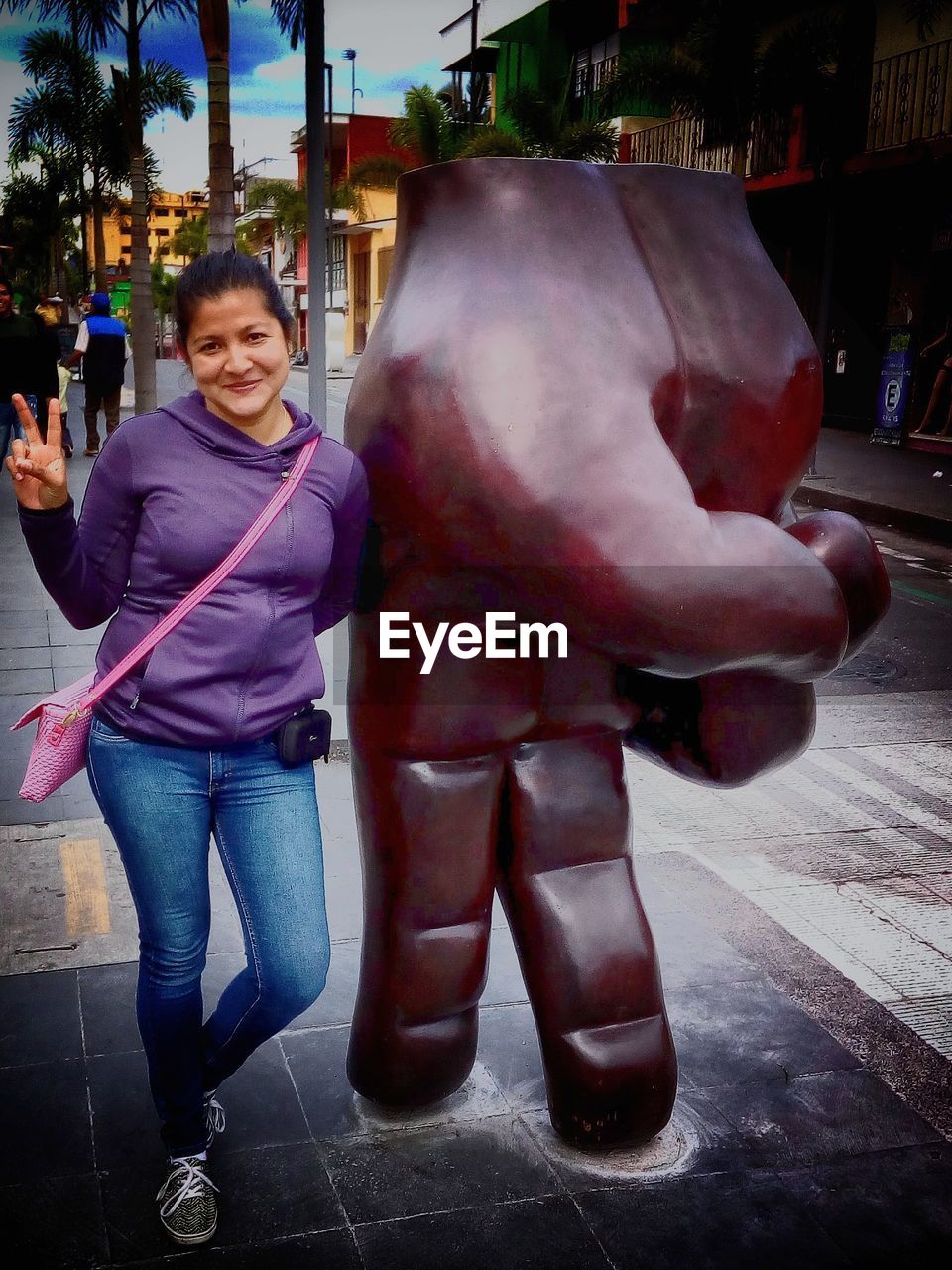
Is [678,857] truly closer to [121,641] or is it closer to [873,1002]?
[873,1002]

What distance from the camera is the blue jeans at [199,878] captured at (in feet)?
7.19

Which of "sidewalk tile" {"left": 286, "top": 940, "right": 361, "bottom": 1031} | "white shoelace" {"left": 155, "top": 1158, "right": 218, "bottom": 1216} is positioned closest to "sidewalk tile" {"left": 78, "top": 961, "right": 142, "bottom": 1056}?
"sidewalk tile" {"left": 286, "top": 940, "right": 361, "bottom": 1031}

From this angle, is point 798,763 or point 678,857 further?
point 798,763

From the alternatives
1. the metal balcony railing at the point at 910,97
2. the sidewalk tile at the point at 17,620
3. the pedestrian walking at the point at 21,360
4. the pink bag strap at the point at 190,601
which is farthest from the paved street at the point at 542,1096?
the metal balcony railing at the point at 910,97

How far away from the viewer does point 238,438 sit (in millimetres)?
2201

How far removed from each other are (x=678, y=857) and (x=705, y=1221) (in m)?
1.85

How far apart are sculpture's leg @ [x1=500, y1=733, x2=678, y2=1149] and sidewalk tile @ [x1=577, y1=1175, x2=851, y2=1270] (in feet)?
0.48

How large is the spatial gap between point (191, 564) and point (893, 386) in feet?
51.9

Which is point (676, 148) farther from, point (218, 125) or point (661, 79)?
point (218, 125)

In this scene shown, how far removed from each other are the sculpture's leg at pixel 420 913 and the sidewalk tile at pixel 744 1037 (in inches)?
26.6

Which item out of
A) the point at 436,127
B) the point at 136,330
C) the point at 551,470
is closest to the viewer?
the point at 551,470

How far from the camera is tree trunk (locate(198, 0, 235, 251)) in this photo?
8.43 m

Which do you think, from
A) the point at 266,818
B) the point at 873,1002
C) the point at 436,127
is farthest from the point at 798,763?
the point at 436,127

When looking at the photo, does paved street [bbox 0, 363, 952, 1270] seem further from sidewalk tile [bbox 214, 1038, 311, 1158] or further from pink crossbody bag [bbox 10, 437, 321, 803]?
pink crossbody bag [bbox 10, 437, 321, 803]
